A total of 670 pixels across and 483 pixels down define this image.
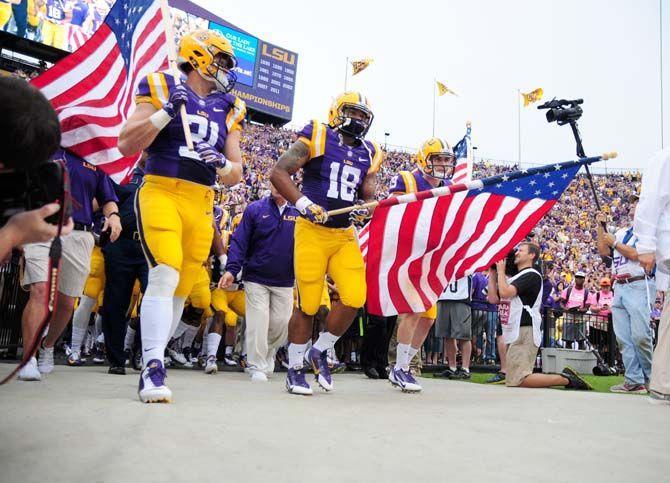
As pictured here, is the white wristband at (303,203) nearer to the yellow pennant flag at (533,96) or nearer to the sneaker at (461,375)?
the sneaker at (461,375)

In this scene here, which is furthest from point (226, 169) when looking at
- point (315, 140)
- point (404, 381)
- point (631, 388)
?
point (631, 388)

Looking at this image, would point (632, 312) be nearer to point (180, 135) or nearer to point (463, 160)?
point (463, 160)

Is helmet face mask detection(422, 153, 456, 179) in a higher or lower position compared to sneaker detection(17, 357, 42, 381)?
higher

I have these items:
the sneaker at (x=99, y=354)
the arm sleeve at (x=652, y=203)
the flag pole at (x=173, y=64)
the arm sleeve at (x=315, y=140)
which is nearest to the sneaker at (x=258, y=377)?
the sneaker at (x=99, y=354)

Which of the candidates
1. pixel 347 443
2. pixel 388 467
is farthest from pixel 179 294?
pixel 388 467

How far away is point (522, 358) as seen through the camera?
7.57 m

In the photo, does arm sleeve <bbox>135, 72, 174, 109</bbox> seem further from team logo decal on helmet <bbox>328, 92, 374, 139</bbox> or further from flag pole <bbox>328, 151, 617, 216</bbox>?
flag pole <bbox>328, 151, 617, 216</bbox>

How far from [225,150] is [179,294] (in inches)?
45.0

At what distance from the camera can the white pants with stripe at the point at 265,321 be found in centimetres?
723

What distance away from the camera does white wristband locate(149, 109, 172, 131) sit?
158 inches

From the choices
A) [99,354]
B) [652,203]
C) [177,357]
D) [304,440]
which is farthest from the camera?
[177,357]

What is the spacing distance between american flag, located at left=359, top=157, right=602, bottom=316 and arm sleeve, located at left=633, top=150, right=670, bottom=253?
75 centimetres

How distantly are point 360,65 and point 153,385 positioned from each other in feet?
133

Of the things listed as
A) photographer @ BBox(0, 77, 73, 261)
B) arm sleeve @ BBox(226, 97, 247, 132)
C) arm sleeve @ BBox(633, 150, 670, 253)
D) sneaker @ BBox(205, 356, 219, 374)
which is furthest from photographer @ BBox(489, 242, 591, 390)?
photographer @ BBox(0, 77, 73, 261)
